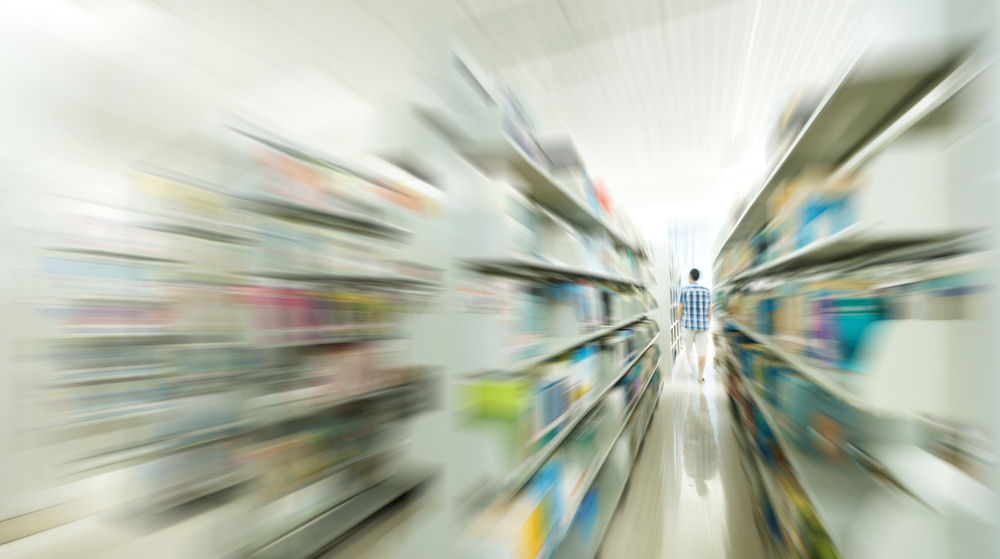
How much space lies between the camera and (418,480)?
1.07 m

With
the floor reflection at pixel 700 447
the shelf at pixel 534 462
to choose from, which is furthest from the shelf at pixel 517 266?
the floor reflection at pixel 700 447

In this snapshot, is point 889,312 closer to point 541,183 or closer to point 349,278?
point 541,183

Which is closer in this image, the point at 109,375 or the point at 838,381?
the point at 109,375

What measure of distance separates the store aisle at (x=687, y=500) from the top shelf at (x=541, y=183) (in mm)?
1679

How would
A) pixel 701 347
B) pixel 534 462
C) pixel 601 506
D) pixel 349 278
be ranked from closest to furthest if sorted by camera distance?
pixel 349 278, pixel 534 462, pixel 601 506, pixel 701 347

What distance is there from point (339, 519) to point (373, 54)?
222 centimetres

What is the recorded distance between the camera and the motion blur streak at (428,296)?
74cm

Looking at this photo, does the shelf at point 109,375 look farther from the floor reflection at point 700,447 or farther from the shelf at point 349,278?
the floor reflection at point 700,447

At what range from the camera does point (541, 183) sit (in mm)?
1459

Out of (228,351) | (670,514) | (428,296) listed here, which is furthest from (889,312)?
(670,514)

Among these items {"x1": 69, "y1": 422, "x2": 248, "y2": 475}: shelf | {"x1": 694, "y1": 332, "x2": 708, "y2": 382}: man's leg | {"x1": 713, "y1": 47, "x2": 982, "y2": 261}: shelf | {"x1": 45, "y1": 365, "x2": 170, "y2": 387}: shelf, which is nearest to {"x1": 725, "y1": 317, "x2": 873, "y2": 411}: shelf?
{"x1": 713, "y1": 47, "x2": 982, "y2": 261}: shelf

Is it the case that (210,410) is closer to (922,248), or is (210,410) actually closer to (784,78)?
(922,248)

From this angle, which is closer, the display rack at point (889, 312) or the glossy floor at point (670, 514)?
the display rack at point (889, 312)

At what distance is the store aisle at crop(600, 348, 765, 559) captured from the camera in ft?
6.16
